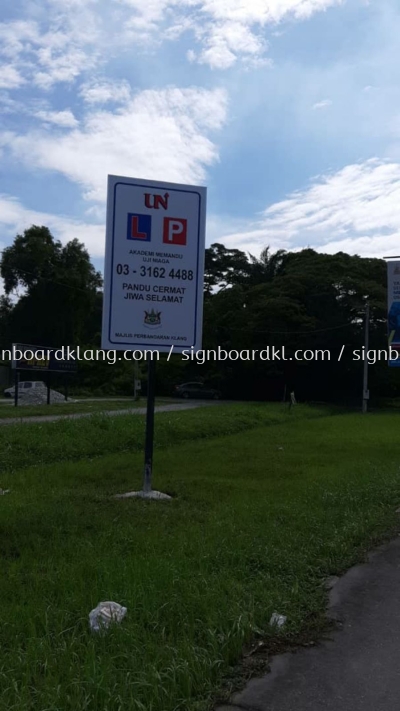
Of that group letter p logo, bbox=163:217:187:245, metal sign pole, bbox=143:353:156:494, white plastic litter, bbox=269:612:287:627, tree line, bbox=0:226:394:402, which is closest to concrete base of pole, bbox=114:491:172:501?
metal sign pole, bbox=143:353:156:494

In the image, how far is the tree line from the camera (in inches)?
1810

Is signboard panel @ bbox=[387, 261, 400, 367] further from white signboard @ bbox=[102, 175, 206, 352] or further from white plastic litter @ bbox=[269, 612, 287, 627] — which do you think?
white plastic litter @ bbox=[269, 612, 287, 627]

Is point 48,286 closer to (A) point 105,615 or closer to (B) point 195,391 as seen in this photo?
(B) point 195,391

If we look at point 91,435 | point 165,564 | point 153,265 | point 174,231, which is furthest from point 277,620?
point 91,435

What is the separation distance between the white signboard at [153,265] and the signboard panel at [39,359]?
1844 centimetres

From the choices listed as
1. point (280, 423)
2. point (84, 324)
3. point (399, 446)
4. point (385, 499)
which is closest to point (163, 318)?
point (385, 499)

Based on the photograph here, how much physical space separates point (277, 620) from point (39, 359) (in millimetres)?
24555

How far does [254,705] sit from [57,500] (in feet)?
18.0

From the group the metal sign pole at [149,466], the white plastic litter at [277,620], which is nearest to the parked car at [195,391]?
the metal sign pole at [149,466]

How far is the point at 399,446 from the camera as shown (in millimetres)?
17219

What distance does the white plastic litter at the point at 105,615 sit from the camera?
13.8ft

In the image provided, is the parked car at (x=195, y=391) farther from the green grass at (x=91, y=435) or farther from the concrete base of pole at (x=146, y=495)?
the concrete base of pole at (x=146, y=495)

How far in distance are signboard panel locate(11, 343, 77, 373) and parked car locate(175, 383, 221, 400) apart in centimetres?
2056

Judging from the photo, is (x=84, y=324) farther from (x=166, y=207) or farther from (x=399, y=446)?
(x=166, y=207)
